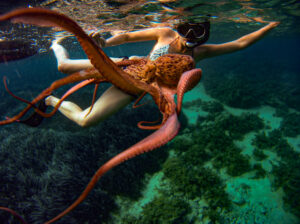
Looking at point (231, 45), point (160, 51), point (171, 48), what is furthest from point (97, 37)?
point (231, 45)

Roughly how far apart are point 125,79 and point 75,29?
0.58 meters

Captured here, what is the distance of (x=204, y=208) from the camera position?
489 centimetres

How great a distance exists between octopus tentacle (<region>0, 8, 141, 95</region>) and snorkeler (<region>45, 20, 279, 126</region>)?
91 cm

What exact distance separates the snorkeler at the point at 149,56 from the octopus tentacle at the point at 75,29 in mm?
911

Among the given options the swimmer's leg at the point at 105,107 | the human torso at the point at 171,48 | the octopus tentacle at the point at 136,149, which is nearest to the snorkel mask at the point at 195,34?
the human torso at the point at 171,48

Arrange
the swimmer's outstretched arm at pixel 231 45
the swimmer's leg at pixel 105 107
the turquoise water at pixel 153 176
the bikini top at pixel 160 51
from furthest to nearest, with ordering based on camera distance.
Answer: the turquoise water at pixel 153 176 < the swimmer's outstretched arm at pixel 231 45 < the bikini top at pixel 160 51 < the swimmer's leg at pixel 105 107

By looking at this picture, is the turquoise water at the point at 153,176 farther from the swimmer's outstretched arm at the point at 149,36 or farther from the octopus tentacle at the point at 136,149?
the octopus tentacle at the point at 136,149

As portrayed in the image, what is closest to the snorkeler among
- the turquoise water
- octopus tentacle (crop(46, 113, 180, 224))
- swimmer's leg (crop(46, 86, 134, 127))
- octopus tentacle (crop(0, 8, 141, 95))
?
swimmer's leg (crop(46, 86, 134, 127))

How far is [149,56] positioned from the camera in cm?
284

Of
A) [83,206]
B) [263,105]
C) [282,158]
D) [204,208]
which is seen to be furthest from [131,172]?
[263,105]

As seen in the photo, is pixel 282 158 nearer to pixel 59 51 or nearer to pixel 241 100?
pixel 241 100

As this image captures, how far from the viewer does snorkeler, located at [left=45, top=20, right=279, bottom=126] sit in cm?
248

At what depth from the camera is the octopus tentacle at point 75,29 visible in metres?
0.96

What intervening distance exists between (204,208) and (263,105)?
37.8 feet
